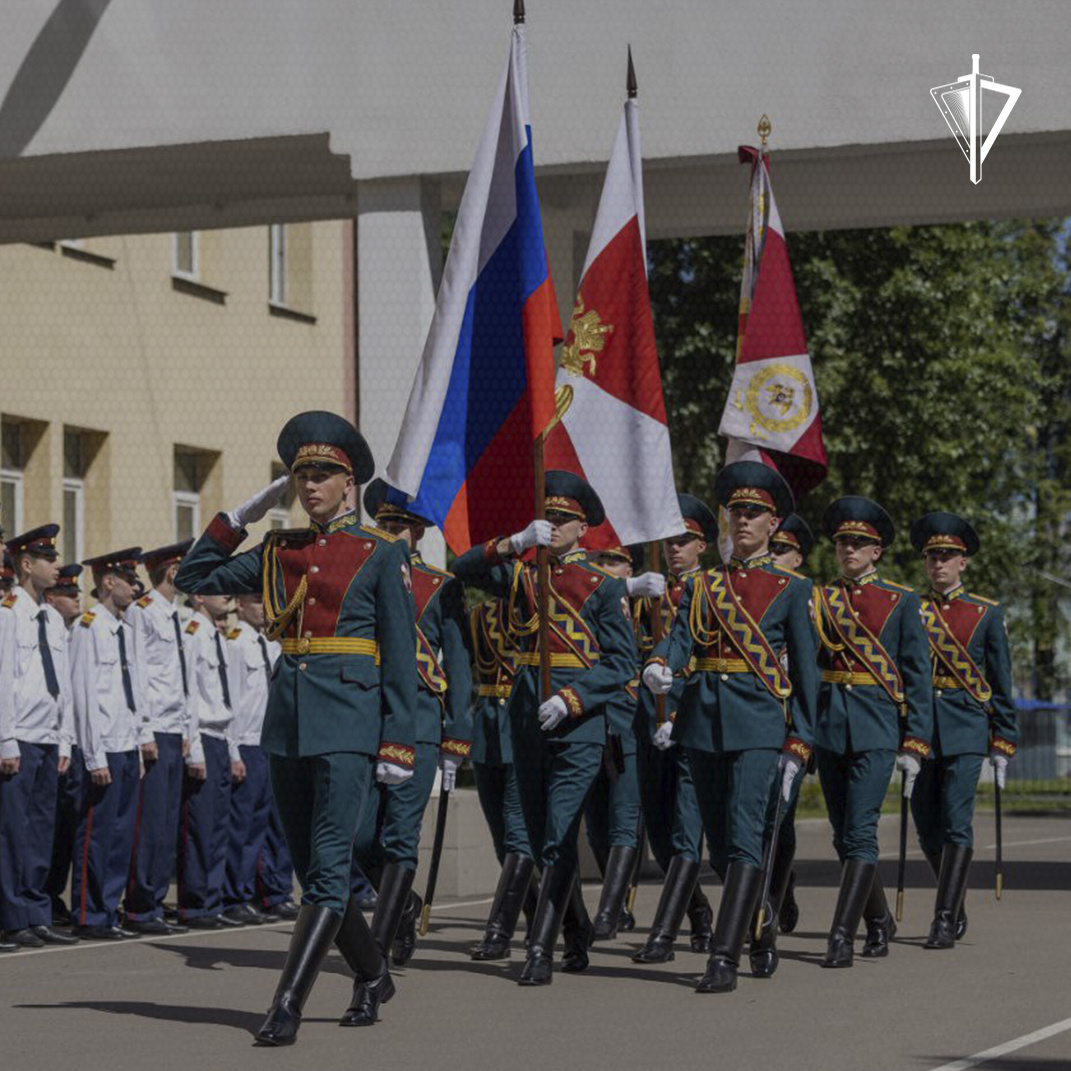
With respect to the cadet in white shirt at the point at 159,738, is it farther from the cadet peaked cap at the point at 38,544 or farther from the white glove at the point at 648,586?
the white glove at the point at 648,586

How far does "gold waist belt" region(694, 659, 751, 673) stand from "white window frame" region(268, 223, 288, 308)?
1780 cm

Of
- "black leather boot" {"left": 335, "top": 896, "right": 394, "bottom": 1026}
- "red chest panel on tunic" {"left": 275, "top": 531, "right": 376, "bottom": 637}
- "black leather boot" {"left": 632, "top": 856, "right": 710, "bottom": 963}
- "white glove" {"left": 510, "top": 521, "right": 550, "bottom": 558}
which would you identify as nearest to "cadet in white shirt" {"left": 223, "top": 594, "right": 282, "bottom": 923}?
"black leather boot" {"left": 632, "top": 856, "right": 710, "bottom": 963}

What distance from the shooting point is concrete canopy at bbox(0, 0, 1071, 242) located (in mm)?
15180

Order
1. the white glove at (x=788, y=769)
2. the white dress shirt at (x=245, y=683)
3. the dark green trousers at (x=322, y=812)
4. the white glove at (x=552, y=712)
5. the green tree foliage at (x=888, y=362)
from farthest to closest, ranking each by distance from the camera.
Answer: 1. the green tree foliage at (x=888, y=362)
2. the white dress shirt at (x=245, y=683)
3. the white glove at (x=788, y=769)
4. the white glove at (x=552, y=712)
5. the dark green trousers at (x=322, y=812)

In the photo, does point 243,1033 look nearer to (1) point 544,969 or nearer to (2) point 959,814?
(1) point 544,969

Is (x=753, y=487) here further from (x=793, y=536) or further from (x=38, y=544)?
(x=38, y=544)

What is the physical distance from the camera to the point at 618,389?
1264 cm

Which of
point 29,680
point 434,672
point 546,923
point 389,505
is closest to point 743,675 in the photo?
point 546,923

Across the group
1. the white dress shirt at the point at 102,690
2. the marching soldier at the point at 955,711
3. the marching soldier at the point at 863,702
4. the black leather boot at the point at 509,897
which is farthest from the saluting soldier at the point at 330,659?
the white dress shirt at the point at 102,690

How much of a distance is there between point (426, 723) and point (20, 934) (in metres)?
2.67

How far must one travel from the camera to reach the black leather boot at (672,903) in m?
11.2

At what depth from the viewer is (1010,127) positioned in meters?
14.9

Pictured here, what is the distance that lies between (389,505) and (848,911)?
8.72 ft
